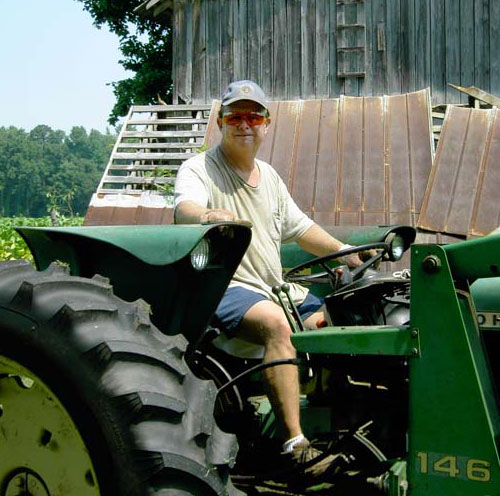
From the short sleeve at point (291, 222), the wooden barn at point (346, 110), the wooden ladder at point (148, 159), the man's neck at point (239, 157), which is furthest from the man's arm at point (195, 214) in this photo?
the wooden ladder at point (148, 159)

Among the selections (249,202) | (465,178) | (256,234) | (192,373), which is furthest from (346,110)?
(192,373)

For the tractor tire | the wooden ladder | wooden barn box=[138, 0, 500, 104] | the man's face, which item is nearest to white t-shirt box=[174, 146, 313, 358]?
the man's face

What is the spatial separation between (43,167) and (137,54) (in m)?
69.9

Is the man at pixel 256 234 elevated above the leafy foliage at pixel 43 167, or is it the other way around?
the leafy foliage at pixel 43 167

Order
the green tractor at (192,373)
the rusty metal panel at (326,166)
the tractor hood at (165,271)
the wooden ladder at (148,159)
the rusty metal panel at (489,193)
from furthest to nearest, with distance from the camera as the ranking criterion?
the wooden ladder at (148,159)
the rusty metal panel at (326,166)
the rusty metal panel at (489,193)
the tractor hood at (165,271)
the green tractor at (192,373)

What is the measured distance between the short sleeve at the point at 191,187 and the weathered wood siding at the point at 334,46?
1291 centimetres

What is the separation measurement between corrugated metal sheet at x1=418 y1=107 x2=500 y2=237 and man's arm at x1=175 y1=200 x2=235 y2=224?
281 inches

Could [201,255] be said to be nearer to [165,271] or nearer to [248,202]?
[165,271]

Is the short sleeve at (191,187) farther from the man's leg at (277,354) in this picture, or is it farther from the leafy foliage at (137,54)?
the leafy foliage at (137,54)

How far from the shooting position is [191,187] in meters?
3.66

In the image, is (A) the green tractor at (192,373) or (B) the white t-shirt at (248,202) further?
(B) the white t-shirt at (248,202)

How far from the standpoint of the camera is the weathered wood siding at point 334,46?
51.8 feet

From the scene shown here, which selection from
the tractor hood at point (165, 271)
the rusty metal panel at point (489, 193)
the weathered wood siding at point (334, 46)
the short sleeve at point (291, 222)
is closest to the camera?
the tractor hood at point (165, 271)

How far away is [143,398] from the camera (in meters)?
2.38
